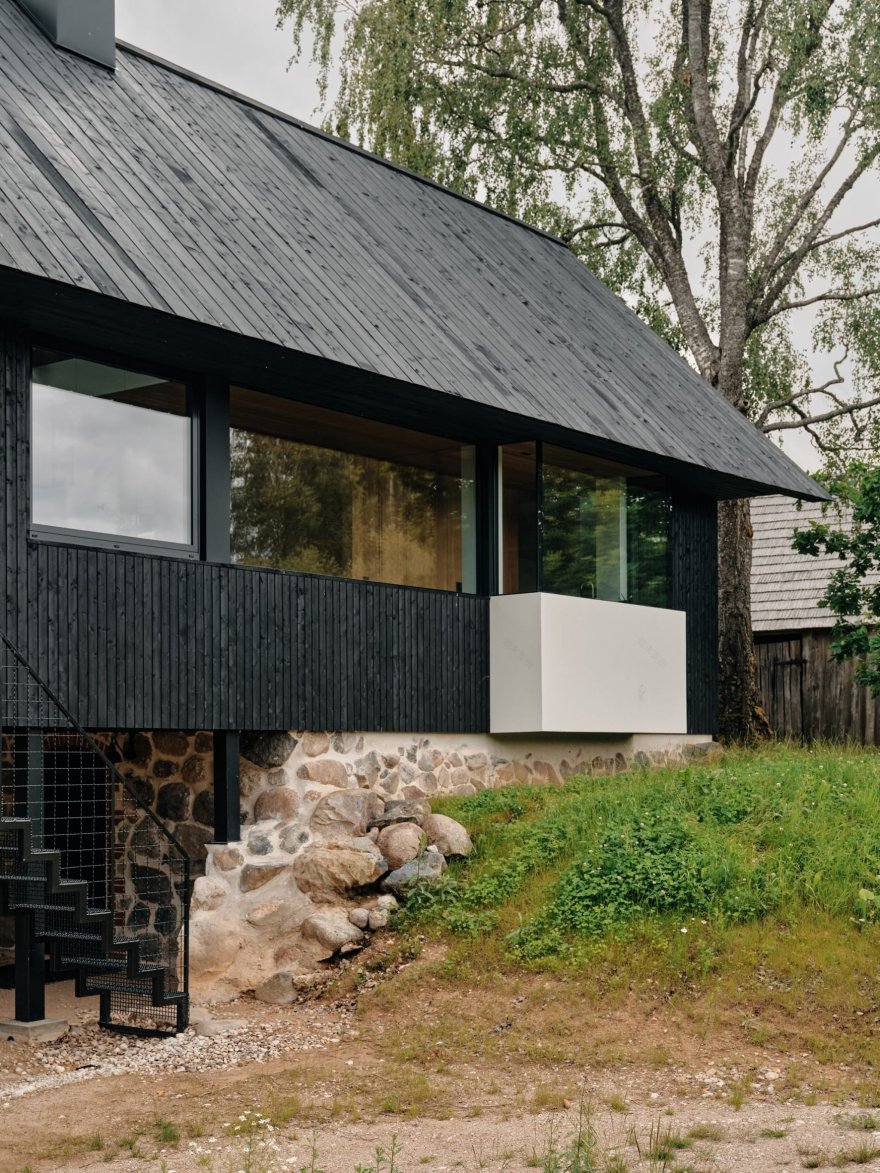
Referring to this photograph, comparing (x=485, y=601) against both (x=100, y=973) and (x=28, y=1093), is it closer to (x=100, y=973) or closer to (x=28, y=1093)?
(x=100, y=973)

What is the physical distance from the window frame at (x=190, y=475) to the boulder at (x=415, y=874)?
276cm

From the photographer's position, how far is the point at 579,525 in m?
13.7

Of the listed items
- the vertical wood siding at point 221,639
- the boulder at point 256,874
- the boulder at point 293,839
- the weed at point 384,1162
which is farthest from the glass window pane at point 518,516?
the weed at point 384,1162

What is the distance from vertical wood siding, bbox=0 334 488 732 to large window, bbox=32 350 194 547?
22 centimetres

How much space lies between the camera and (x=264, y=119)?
14.1 m

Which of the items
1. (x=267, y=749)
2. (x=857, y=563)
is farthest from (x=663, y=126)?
(x=267, y=749)

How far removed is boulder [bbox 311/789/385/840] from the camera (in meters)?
11.3

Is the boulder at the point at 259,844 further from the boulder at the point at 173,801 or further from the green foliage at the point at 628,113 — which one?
the green foliage at the point at 628,113

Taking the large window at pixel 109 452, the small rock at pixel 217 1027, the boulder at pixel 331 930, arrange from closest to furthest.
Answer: the small rock at pixel 217 1027 < the large window at pixel 109 452 < the boulder at pixel 331 930

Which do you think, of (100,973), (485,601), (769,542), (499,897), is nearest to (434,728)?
(485,601)

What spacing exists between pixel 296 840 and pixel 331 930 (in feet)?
3.47

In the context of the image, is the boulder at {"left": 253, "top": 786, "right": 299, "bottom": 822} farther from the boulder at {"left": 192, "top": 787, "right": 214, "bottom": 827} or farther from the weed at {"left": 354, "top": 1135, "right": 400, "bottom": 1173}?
the weed at {"left": 354, "top": 1135, "right": 400, "bottom": 1173}

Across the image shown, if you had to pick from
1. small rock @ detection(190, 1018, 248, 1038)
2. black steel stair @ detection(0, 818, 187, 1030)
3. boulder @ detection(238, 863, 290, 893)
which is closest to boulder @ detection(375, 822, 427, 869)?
boulder @ detection(238, 863, 290, 893)

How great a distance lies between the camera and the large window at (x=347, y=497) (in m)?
→ 11.4
